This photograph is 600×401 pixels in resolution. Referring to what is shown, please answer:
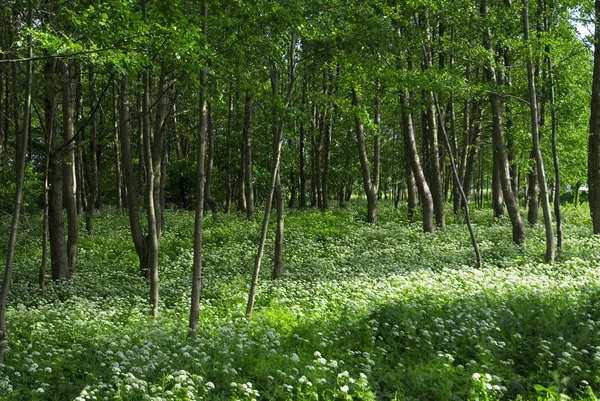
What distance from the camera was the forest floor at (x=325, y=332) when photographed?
6594mm

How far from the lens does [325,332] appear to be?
896 centimetres

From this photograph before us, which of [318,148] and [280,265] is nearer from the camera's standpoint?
[280,265]

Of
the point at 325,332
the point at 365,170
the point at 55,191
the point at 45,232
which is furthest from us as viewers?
the point at 365,170

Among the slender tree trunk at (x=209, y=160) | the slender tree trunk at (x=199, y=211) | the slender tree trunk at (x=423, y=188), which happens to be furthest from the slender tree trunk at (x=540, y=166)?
the slender tree trunk at (x=199, y=211)

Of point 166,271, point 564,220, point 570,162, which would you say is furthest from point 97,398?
point 570,162

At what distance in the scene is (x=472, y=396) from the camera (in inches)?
239

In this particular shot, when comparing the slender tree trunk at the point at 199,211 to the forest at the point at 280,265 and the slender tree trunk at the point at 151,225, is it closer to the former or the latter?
the forest at the point at 280,265

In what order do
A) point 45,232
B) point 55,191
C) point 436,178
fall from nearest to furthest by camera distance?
point 45,232 < point 55,191 < point 436,178

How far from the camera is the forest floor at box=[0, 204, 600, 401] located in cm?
659

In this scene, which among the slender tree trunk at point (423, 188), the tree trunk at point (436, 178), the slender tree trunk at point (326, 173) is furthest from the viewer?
the slender tree trunk at point (326, 173)

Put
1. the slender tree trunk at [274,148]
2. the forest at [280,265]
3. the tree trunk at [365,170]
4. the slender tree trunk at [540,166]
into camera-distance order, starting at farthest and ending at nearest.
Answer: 1. the tree trunk at [365,170]
2. the slender tree trunk at [540,166]
3. the slender tree trunk at [274,148]
4. the forest at [280,265]

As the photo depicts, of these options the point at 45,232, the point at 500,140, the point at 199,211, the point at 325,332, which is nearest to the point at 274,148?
the point at 199,211

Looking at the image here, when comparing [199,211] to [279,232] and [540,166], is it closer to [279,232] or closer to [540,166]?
[279,232]

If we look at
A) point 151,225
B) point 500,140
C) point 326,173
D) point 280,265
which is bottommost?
point 280,265
